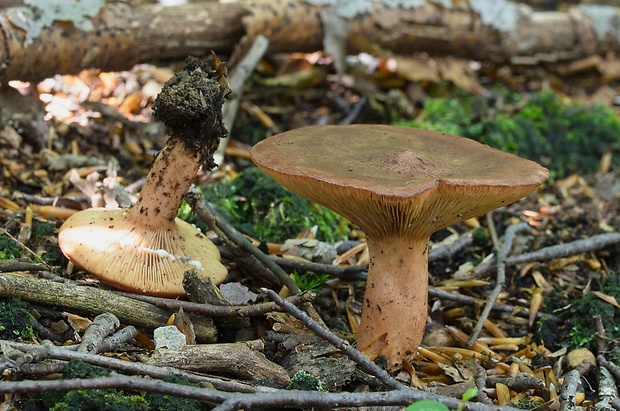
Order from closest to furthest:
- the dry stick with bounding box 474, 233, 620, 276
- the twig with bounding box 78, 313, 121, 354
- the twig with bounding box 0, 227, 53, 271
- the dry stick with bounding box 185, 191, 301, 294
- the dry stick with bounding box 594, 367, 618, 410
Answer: the twig with bounding box 78, 313, 121, 354 → the dry stick with bounding box 594, 367, 618, 410 → the twig with bounding box 0, 227, 53, 271 → the dry stick with bounding box 185, 191, 301, 294 → the dry stick with bounding box 474, 233, 620, 276

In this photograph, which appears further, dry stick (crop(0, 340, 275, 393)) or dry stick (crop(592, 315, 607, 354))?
dry stick (crop(592, 315, 607, 354))

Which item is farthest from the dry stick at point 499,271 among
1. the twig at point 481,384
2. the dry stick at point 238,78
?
the dry stick at point 238,78

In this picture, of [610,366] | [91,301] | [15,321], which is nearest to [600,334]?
[610,366]

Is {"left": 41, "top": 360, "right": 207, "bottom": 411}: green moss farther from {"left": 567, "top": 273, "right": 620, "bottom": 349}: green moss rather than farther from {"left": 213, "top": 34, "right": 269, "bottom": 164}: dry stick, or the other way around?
{"left": 213, "top": 34, "right": 269, "bottom": 164}: dry stick

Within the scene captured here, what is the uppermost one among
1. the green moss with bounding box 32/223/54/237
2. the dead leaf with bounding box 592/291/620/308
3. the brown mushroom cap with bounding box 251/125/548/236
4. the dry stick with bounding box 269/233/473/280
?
the brown mushroom cap with bounding box 251/125/548/236

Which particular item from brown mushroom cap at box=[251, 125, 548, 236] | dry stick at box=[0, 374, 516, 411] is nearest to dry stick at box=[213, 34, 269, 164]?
brown mushroom cap at box=[251, 125, 548, 236]

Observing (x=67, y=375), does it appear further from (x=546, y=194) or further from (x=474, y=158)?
(x=546, y=194)

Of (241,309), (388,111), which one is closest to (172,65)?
(388,111)
